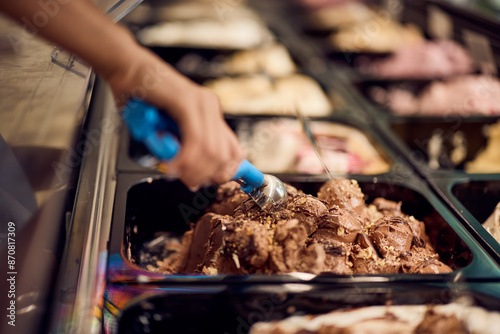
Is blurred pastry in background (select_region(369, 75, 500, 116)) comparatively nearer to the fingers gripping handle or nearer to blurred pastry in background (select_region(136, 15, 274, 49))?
blurred pastry in background (select_region(136, 15, 274, 49))

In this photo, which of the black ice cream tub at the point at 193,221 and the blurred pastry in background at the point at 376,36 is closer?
the black ice cream tub at the point at 193,221

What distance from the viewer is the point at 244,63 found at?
10.9ft

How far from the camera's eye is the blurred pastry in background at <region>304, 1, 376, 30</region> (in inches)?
155

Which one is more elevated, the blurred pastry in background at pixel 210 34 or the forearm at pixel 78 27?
the blurred pastry in background at pixel 210 34

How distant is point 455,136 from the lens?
2.44 metres

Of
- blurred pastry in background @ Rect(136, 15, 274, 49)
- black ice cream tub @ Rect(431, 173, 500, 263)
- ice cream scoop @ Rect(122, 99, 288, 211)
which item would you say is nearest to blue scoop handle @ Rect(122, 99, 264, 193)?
ice cream scoop @ Rect(122, 99, 288, 211)

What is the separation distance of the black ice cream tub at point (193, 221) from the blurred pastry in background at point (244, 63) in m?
1.48

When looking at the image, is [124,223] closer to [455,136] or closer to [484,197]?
[484,197]

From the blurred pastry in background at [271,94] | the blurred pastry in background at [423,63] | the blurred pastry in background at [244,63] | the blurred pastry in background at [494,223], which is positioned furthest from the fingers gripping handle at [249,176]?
the blurred pastry in background at [423,63]

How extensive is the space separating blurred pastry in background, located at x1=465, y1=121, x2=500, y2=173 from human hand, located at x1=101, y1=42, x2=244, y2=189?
2080mm

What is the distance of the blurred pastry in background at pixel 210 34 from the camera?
336 centimetres

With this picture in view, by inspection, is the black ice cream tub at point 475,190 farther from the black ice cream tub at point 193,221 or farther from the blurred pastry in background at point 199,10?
the blurred pastry in background at point 199,10

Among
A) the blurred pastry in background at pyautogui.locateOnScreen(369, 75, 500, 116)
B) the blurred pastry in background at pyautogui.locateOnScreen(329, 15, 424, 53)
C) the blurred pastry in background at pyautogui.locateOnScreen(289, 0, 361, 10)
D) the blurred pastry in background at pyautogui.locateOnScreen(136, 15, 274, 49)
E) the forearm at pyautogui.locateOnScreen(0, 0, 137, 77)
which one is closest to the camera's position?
the forearm at pyautogui.locateOnScreen(0, 0, 137, 77)

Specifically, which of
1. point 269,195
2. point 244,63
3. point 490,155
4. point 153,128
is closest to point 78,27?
point 153,128
